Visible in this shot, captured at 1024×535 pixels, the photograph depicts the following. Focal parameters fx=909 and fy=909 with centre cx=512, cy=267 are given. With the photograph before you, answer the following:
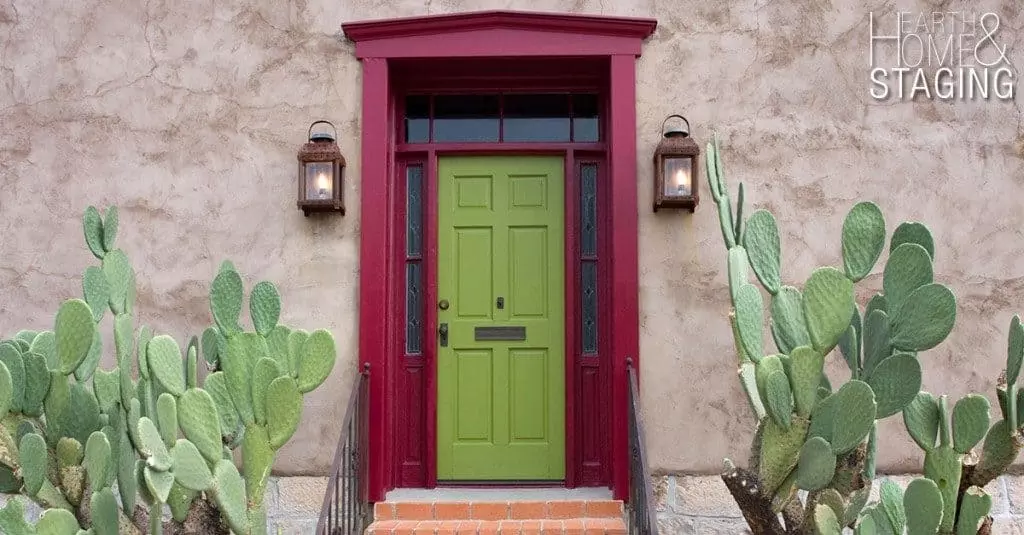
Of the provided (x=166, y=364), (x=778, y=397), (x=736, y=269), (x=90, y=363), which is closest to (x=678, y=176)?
(x=736, y=269)

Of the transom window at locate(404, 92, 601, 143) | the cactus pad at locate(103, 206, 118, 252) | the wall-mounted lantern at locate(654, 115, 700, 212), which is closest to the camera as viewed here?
the cactus pad at locate(103, 206, 118, 252)

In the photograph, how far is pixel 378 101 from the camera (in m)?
5.27

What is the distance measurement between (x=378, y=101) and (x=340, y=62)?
13.7 inches

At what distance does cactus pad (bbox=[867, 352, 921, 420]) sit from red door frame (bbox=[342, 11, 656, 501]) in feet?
6.44

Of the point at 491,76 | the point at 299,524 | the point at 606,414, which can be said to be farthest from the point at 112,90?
the point at 606,414

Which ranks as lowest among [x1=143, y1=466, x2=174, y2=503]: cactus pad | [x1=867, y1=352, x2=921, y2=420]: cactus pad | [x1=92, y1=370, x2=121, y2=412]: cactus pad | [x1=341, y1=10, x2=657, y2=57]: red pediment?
[x1=143, y1=466, x2=174, y2=503]: cactus pad

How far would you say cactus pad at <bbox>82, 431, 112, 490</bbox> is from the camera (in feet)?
11.0

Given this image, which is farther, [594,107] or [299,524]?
[594,107]

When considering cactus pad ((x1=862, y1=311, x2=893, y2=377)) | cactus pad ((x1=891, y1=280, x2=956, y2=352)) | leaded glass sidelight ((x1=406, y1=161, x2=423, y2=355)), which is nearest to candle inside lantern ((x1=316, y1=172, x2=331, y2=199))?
leaded glass sidelight ((x1=406, y1=161, x2=423, y2=355))

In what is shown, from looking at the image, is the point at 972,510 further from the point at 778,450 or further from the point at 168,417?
the point at 168,417

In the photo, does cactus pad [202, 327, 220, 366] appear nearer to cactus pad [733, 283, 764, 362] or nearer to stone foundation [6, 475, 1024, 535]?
stone foundation [6, 475, 1024, 535]

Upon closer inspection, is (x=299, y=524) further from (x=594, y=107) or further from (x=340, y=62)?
(x=594, y=107)

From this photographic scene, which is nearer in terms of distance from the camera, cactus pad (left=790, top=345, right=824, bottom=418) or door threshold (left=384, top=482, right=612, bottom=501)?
cactus pad (left=790, top=345, right=824, bottom=418)

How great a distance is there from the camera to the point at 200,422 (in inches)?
128
